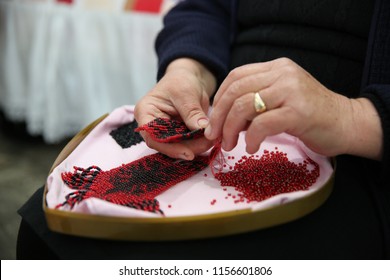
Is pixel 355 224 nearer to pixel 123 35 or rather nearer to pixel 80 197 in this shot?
pixel 80 197

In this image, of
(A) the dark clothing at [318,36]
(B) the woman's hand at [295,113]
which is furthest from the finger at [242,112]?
(A) the dark clothing at [318,36]

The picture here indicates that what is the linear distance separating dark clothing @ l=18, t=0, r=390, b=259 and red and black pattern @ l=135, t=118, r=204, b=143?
6.3 inches

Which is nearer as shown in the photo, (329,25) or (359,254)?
(359,254)

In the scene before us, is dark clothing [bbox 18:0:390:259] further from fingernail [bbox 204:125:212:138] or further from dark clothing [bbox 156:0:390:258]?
fingernail [bbox 204:125:212:138]

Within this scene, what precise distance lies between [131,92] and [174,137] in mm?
961

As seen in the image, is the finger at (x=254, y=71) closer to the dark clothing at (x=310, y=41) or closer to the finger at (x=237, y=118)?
the finger at (x=237, y=118)

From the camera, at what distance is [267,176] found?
0.55m

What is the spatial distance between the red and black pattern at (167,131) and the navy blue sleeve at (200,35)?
20 cm

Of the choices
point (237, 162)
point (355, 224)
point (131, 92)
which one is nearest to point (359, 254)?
point (355, 224)

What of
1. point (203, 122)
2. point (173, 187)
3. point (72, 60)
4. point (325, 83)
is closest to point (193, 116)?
point (203, 122)

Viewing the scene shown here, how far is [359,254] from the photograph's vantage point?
495 mm

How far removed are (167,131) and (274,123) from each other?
0.57 feet

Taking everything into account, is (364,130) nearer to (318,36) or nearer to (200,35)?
(318,36)

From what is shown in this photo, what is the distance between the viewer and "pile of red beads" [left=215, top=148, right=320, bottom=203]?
524 mm
